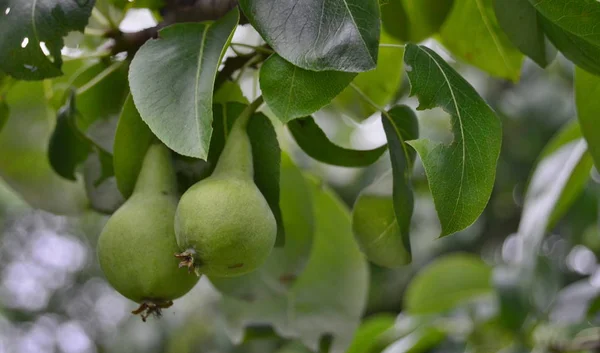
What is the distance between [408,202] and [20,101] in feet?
1.62

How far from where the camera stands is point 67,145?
0.80 meters

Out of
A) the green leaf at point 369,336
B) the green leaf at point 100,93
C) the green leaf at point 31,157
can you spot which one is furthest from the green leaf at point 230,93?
the green leaf at point 369,336

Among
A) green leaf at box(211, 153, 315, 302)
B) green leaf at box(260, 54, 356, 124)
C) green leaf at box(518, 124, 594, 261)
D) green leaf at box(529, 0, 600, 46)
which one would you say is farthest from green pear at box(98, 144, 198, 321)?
green leaf at box(518, 124, 594, 261)

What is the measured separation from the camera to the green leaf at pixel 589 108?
813 millimetres

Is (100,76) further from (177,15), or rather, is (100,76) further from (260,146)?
(260,146)

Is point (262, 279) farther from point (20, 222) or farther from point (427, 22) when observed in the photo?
point (20, 222)

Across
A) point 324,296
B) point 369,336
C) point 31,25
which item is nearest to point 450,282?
point 369,336

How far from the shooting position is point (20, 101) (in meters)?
0.90

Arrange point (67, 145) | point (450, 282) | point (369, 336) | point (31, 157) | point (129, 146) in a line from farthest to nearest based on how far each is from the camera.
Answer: point (450, 282) < point (369, 336) < point (31, 157) < point (67, 145) < point (129, 146)

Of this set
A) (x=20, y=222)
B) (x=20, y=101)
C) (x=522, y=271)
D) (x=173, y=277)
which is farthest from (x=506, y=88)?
(x=20, y=222)

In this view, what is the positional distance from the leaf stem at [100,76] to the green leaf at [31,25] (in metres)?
0.13

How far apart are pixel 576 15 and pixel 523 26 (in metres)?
0.06

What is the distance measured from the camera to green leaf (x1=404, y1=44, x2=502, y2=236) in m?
0.57

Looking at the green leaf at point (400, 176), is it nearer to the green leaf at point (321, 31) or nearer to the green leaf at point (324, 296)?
the green leaf at point (321, 31)
